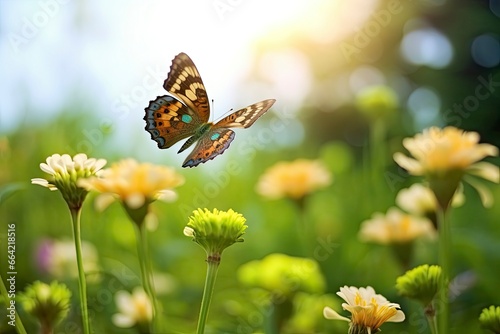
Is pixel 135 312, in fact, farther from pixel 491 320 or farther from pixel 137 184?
pixel 491 320

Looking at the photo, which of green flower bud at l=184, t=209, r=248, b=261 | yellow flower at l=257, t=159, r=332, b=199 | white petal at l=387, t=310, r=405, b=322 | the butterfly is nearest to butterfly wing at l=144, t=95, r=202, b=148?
the butterfly

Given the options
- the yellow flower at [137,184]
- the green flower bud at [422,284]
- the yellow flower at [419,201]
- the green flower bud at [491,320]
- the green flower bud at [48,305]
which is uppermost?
the yellow flower at [419,201]

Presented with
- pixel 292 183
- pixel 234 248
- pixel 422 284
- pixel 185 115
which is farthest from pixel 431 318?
pixel 234 248

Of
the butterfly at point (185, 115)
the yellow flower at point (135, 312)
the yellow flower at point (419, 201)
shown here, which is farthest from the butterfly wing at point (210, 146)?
the yellow flower at point (419, 201)

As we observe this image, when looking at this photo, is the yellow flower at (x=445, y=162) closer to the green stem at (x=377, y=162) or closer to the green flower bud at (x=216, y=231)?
the green flower bud at (x=216, y=231)

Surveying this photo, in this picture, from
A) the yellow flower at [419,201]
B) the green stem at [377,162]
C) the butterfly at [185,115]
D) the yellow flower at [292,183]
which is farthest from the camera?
the green stem at [377,162]

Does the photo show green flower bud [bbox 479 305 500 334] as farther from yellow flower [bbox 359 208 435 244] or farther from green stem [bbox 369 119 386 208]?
green stem [bbox 369 119 386 208]
